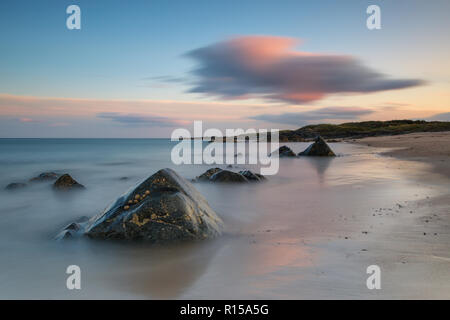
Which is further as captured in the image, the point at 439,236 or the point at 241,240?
the point at 241,240

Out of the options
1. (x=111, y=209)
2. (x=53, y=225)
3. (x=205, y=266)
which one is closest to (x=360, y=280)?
(x=205, y=266)

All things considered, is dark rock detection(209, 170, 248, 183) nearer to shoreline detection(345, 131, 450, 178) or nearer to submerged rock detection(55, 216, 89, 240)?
submerged rock detection(55, 216, 89, 240)

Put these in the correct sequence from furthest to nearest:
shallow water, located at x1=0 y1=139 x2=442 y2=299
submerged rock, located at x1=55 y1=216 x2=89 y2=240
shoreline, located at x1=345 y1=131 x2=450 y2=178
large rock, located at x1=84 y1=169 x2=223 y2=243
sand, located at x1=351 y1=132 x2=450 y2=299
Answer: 1. shoreline, located at x1=345 y1=131 x2=450 y2=178
2. submerged rock, located at x1=55 y1=216 x2=89 y2=240
3. large rock, located at x1=84 y1=169 x2=223 y2=243
4. shallow water, located at x1=0 y1=139 x2=442 y2=299
5. sand, located at x1=351 y1=132 x2=450 y2=299

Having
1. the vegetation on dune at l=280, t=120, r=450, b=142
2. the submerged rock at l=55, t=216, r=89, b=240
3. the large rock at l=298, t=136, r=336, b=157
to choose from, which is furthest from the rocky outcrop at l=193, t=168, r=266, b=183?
the vegetation on dune at l=280, t=120, r=450, b=142

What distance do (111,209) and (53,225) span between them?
1789 millimetres

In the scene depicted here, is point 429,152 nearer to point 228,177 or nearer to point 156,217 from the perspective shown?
point 228,177

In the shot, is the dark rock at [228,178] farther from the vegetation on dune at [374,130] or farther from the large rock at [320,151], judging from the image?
the vegetation on dune at [374,130]

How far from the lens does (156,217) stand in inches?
163

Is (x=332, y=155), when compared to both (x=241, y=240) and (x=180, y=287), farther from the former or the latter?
(x=180, y=287)

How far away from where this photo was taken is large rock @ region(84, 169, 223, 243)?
4.07m

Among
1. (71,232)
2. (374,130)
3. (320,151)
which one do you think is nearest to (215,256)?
(71,232)

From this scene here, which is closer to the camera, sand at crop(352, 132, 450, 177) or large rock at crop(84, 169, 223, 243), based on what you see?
large rock at crop(84, 169, 223, 243)

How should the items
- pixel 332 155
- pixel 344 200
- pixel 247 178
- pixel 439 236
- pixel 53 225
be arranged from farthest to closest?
pixel 332 155
pixel 247 178
pixel 344 200
pixel 53 225
pixel 439 236
